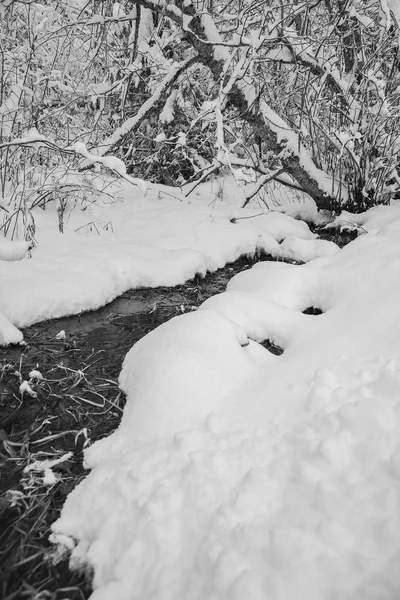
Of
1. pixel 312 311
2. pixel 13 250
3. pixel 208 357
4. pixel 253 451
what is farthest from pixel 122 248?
pixel 253 451

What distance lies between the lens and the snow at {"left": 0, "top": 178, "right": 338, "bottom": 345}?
271 centimetres

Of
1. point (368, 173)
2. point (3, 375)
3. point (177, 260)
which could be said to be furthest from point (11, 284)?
point (368, 173)

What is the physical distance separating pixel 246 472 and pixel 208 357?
0.67 metres

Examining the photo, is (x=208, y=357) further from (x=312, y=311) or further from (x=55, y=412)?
(x=312, y=311)

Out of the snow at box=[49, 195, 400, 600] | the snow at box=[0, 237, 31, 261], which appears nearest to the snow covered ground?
the snow at box=[49, 195, 400, 600]

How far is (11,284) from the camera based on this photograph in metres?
2.68

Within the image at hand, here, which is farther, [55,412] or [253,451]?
[55,412]

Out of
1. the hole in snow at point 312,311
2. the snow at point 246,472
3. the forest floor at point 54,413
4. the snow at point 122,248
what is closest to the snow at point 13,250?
the snow at point 122,248

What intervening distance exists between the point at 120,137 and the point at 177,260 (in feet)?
5.54

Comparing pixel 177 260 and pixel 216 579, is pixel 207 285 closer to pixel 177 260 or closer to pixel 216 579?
pixel 177 260

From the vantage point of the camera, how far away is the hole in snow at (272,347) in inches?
91.7

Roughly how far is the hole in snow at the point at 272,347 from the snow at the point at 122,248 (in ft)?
3.81

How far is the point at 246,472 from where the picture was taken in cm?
136

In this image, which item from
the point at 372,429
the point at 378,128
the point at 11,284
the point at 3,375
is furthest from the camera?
the point at 378,128
